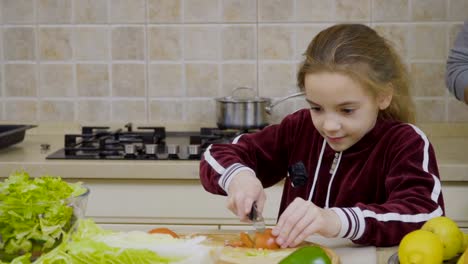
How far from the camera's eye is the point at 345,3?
2.74m

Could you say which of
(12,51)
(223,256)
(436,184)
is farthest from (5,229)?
(12,51)

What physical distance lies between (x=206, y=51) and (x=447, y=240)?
170 cm

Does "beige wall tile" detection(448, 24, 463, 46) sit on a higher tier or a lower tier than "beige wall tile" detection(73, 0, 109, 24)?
lower

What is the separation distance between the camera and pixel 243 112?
8.55 feet

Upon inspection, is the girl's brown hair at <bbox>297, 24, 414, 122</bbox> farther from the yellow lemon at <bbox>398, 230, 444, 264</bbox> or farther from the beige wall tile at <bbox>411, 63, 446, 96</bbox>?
the beige wall tile at <bbox>411, 63, 446, 96</bbox>

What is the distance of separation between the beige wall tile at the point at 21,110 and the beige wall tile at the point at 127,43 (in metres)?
0.36

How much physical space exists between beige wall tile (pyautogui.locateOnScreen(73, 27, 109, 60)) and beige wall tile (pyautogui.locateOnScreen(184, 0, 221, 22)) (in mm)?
300

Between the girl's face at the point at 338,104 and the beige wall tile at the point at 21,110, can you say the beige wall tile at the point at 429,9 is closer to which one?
the girl's face at the point at 338,104

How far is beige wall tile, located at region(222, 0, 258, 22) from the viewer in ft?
9.06

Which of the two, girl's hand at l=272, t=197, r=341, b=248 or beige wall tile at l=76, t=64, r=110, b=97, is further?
Answer: beige wall tile at l=76, t=64, r=110, b=97

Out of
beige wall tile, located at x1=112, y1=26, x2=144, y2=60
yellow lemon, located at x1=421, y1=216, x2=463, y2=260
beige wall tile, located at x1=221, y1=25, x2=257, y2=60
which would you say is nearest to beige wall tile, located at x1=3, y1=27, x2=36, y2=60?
beige wall tile, located at x1=112, y1=26, x2=144, y2=60

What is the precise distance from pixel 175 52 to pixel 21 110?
604mm

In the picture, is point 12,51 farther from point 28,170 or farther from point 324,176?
point 324,176

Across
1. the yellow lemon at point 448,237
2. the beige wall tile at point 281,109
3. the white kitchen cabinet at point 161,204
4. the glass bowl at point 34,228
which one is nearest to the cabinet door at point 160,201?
the white kitchen cabinet at point 161,204
